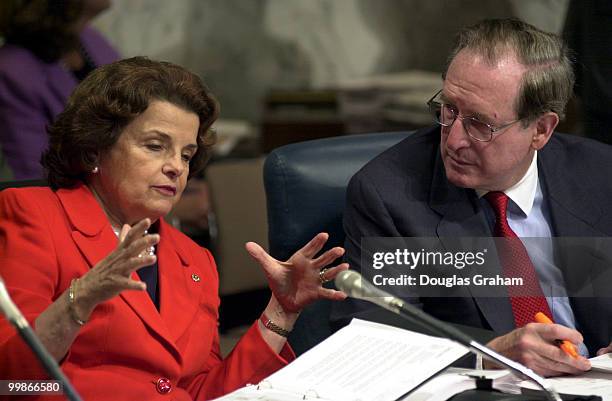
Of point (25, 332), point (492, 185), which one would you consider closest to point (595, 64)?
point (492, 185)

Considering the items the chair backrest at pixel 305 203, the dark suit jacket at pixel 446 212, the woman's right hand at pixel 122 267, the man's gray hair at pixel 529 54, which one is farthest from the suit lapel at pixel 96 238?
the man's gray hair at pixel 529 54

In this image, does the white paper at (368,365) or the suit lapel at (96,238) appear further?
the suit lapel at (96,238)

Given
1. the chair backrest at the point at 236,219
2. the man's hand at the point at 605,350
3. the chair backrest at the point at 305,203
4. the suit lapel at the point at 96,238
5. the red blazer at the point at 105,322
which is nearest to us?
the red blazer at the point at 105,322

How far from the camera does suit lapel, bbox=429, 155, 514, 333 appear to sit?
246cm

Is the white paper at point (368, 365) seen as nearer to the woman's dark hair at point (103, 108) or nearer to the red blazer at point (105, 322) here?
the red blazer at point (105, 322)

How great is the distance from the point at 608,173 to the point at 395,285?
71 cm

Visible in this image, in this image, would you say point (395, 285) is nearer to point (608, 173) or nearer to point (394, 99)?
point (608, 173)

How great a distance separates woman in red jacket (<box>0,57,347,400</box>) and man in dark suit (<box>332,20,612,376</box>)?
0.29 meters

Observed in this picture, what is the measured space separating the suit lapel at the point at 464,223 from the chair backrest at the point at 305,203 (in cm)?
29

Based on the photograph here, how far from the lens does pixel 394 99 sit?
587 cm

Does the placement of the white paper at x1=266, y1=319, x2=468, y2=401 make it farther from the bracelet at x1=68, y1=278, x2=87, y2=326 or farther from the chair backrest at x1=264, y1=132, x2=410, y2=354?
the chair backrest at x1=264, y1=132, x2=410, y2=354

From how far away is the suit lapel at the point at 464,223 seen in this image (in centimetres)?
246

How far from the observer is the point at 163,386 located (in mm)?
2195

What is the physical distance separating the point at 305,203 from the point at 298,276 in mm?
549
